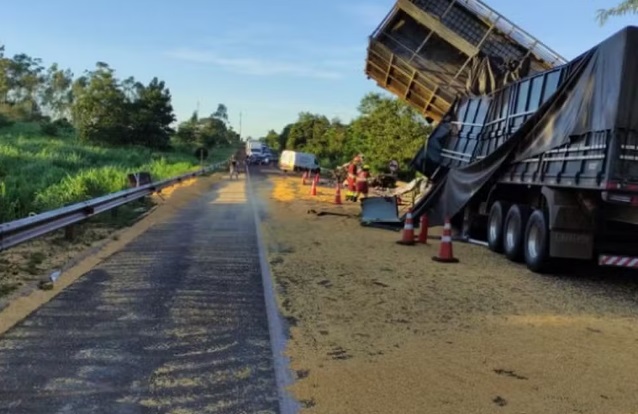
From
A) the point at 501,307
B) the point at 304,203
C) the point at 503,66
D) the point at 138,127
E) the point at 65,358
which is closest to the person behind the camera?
the point at 65,358

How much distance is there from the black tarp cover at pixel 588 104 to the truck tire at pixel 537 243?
1004 millimetres

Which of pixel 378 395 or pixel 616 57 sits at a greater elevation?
pixel 616 57

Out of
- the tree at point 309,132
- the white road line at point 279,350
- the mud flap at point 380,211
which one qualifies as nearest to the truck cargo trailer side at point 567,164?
the mud flap at point 380,211

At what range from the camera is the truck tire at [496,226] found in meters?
12.2

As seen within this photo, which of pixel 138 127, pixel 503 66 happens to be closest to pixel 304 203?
pixel 503 66

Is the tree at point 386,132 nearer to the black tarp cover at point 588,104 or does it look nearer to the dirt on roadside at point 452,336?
the black tarp cover at point 588,104

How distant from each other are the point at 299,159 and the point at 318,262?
151 feet

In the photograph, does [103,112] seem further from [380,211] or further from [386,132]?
[380,211]

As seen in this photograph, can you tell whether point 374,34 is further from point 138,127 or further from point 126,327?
point 138,127

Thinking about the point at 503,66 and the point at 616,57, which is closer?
the point at 616,57

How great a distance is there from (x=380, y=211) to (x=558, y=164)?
7130mm

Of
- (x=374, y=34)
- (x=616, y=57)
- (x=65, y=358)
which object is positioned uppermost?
(x=374, y=34)

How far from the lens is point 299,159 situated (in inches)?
2199

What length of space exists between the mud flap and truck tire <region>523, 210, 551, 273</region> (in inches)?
229
